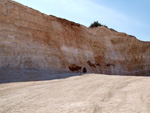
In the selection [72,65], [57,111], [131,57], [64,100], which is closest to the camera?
[57,111]

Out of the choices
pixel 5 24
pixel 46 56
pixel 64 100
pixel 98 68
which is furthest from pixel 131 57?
pixel 64 100

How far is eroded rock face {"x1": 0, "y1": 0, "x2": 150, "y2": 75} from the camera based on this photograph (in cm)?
1303

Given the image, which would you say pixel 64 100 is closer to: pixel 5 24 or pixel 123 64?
pixel 5 24

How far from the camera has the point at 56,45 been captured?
1736cm

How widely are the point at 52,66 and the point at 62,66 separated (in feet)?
5.32

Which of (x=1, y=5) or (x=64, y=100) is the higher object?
(x=1, y=5)

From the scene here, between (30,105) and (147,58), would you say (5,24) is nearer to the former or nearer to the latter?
(30,105)

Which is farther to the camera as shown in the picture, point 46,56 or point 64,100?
point 46,56

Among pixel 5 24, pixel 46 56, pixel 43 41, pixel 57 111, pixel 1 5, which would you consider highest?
pixel 1 5

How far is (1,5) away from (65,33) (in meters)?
8.01

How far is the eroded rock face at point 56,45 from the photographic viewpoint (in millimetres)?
13031

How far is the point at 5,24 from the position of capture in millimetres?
13172

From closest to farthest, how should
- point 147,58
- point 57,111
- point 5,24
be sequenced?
point 57,111, point 5,24, point 147,58

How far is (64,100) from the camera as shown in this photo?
4.55m
